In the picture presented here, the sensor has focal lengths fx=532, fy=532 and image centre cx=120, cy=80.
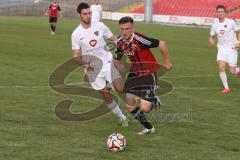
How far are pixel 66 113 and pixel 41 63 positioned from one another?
8.39 metres

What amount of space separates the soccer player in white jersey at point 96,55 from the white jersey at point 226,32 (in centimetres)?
550

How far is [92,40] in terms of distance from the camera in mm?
9773

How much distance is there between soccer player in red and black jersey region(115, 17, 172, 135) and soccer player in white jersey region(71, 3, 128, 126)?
0.41 metres

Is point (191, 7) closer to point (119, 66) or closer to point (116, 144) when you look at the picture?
point (119, 66)

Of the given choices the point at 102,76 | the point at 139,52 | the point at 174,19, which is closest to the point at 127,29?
the point at 139,52

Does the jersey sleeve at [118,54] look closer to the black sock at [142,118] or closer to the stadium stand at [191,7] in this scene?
the black sock at [142,118]

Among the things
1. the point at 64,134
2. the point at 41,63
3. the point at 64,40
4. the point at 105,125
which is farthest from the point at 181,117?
the point at 64,40

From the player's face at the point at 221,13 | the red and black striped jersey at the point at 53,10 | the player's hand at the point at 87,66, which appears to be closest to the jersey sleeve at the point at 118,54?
the player's hand at the point at 87,66

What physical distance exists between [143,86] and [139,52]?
0.64 m

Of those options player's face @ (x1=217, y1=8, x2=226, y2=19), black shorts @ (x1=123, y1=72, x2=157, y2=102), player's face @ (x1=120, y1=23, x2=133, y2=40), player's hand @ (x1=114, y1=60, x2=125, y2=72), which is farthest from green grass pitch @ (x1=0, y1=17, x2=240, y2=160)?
player's face @ (x1=217, y1=8, x2=226, y2=19)

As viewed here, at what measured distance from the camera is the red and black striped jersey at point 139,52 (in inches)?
346

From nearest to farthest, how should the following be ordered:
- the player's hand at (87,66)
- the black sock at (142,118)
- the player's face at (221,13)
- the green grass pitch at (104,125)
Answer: the green grass pitch at (104,125) → the black sock at (142,118) → the player's hand at (87,66) → the player's face at (221,13)

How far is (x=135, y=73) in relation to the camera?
9273 mm

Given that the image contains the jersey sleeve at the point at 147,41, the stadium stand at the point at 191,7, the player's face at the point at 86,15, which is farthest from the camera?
the stadium stand at the point at 191,7
